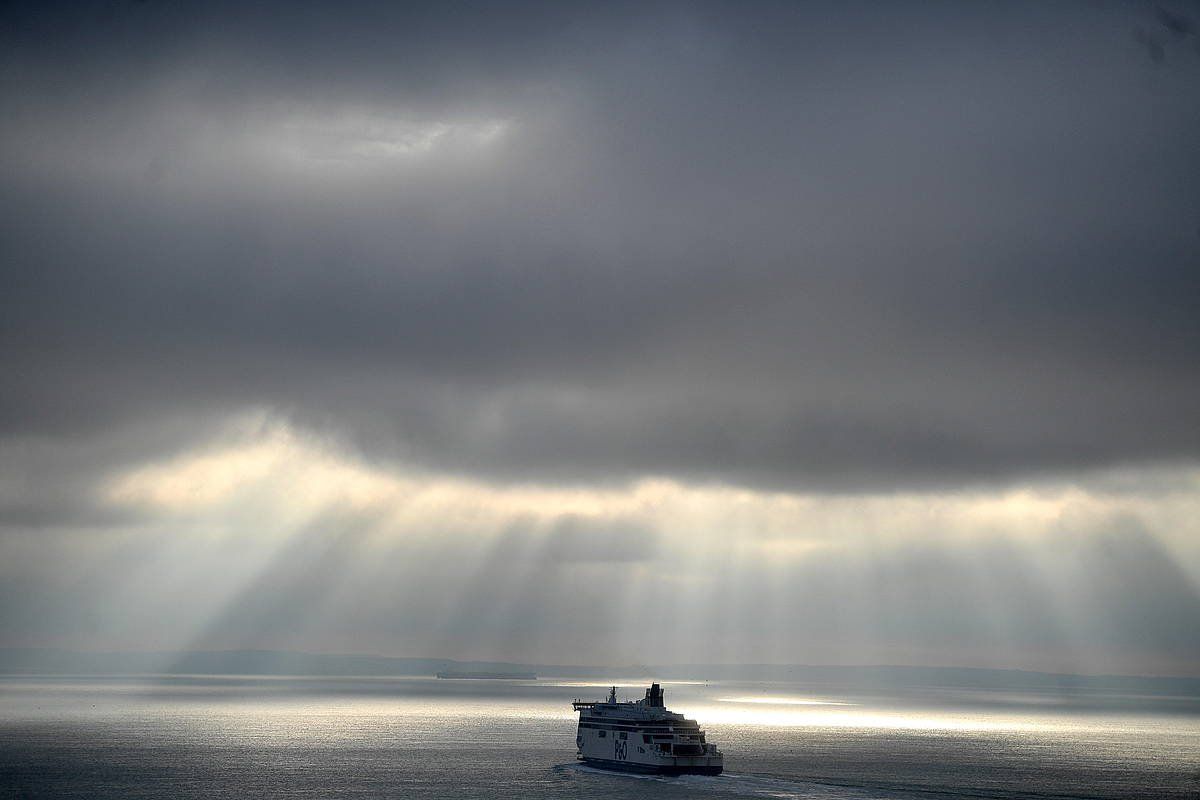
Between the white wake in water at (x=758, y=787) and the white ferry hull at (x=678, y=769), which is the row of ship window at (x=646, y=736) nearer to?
the white ferry hull at (x=678, y=769)

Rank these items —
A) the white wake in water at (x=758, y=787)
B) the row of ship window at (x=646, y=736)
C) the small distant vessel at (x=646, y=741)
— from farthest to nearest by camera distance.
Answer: the row of ship window at (x=646, y=736) < the small distant vessel at (x=646, y=741) < the white wake in water at (x=758, y=787)

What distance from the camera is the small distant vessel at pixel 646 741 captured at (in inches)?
5251

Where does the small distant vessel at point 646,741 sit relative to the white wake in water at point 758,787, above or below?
above

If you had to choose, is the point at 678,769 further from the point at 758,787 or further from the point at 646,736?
the point at 758,787

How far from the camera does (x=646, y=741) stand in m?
137

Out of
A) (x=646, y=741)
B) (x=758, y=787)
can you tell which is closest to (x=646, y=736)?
(x=646, y=741)

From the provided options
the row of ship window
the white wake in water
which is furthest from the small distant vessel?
the white wake in water

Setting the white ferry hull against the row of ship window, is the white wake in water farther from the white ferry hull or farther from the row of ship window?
the row of ship window

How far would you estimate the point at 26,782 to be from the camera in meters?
133

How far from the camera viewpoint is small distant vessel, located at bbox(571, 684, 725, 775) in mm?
133375

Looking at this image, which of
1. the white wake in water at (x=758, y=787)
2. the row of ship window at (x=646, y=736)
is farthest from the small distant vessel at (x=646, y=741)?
the white wake in water at (x=758, y=787)

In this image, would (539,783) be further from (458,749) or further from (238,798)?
(458,749)

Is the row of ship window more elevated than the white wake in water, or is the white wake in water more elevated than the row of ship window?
the row of ship window

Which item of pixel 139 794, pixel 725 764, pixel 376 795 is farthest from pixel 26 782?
pixel 725 764
